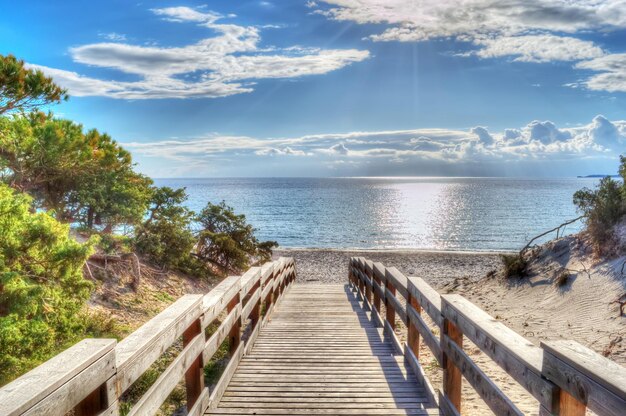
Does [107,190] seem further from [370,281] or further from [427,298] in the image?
[427,298]

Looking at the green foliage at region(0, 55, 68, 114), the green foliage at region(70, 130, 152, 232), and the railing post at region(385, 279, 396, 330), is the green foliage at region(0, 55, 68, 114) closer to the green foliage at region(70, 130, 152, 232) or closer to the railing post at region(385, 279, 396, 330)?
the green foliage at region(70, 130, 152, 232)

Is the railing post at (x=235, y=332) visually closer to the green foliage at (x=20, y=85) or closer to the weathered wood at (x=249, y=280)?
the weathered wood at (x=249, y=280)

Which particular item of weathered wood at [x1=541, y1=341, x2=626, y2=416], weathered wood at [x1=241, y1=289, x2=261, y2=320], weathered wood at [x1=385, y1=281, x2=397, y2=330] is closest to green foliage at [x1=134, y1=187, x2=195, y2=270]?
weathered wood at [x1=241, y1=289, x2=261, y2=320]

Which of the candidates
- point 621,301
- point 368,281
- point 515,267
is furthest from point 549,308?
point 368,281

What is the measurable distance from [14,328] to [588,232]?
13959 millimetres

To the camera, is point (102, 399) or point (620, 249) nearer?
point (102, 399)

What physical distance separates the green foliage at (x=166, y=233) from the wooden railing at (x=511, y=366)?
1157cm

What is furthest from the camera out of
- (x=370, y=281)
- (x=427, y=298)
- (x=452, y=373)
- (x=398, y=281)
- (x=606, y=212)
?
(x=606, y=212)

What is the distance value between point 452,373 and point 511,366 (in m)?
1.18

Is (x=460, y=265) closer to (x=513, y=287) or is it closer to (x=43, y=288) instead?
(x=513, y=287)

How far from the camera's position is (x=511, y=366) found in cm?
237

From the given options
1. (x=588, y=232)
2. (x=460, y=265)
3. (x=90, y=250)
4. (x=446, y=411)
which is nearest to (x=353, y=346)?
(x=446, y=411)

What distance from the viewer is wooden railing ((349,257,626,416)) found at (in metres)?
1.69

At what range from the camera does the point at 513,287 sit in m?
13.9
